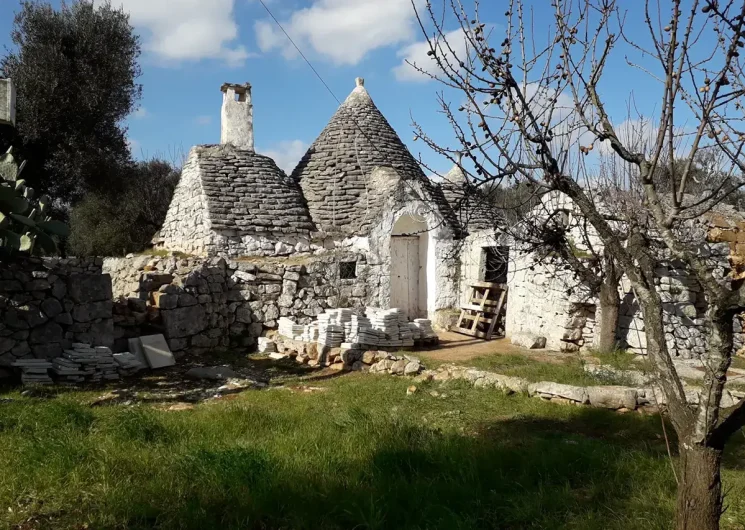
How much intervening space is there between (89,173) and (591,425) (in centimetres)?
1484

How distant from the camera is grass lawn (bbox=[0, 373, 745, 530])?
349cm

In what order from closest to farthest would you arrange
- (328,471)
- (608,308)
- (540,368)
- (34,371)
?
1. (328,471)
2. (34,371)
3. (540,368)
4. (608,308)

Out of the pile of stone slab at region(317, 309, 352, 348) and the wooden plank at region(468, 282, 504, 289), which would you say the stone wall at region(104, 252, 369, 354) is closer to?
the pile of stone slab at region(317, 309, 352, 348)

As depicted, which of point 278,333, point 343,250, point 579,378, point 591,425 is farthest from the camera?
point 343,250

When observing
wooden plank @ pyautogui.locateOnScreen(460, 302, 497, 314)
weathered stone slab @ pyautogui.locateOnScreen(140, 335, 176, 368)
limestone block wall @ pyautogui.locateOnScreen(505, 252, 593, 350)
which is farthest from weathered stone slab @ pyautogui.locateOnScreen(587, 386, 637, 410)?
weathered stone slab @ pyautogui.locateOnScreen(140, 335, 176, 368)

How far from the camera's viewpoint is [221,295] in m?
10.8

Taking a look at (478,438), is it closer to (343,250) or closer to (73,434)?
(73,434)

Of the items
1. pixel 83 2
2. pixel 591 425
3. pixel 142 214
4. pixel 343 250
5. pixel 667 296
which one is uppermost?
pixel 83 2

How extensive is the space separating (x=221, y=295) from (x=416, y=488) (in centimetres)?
771

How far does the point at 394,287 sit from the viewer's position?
13281 millimetres

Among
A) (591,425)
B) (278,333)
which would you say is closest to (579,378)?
(591,425)

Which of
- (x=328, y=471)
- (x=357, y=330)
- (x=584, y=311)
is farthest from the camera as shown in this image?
(x=584, y=311)

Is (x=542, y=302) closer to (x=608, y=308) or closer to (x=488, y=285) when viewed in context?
(x=608, y=308)

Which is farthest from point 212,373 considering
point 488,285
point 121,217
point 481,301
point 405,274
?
point 121,217
